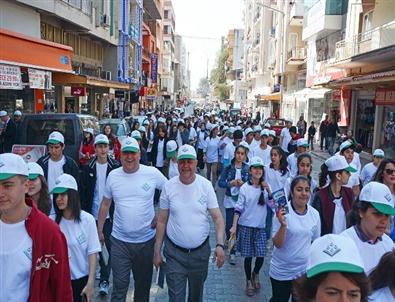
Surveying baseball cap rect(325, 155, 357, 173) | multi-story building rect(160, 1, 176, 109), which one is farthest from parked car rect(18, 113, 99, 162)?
multi-story building rect(160, 1, 176, 109)

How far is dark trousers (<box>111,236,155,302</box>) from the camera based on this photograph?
5.04m

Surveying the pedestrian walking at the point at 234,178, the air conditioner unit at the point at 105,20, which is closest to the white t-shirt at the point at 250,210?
the pedestrian walking at the point at 234,178

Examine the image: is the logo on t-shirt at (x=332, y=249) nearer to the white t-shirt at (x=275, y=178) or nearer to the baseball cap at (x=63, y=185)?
the baseball cap at (x=63, y=185)

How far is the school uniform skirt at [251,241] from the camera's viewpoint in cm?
617

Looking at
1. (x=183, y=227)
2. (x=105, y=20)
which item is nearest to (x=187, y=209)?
(x=183, y=227)

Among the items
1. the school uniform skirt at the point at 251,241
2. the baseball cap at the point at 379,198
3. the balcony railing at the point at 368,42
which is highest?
the balcony railing at the point at 368,42

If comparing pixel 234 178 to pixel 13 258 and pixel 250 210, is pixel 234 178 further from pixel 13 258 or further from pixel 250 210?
pixel 13 258

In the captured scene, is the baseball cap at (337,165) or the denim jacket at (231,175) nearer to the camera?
the baseball cap at (337,165)

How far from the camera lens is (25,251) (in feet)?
9.28

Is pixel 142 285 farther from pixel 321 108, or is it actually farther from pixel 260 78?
pixel 260 78

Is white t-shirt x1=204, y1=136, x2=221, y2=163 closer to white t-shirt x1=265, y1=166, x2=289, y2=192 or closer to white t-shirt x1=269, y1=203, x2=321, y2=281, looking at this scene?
white t-shirt x1=265, y1=166, x2=289, y2=192

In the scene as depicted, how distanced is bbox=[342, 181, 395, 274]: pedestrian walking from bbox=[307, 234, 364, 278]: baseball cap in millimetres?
1386

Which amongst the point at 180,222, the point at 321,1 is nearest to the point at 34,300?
the point at 180,222

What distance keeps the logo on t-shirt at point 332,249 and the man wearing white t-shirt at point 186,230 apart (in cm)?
264
